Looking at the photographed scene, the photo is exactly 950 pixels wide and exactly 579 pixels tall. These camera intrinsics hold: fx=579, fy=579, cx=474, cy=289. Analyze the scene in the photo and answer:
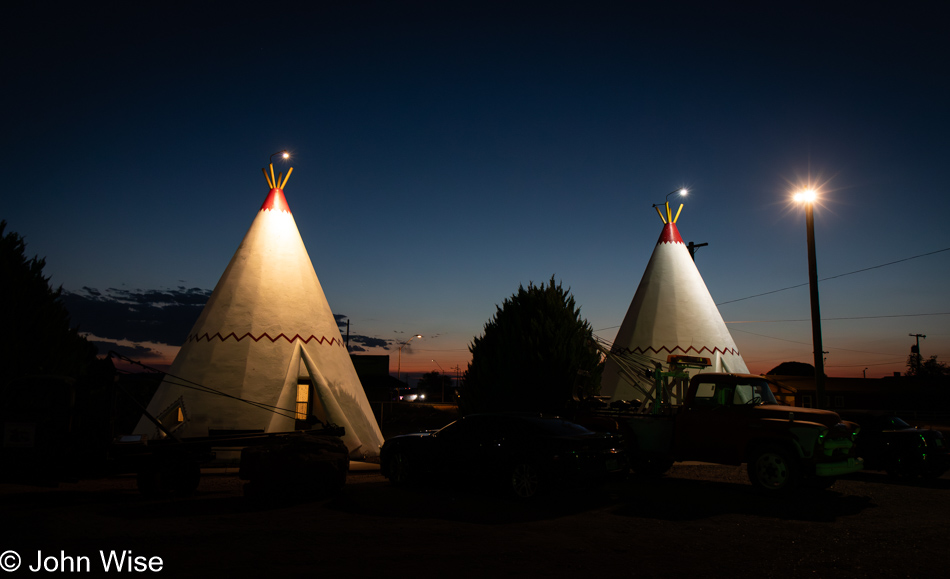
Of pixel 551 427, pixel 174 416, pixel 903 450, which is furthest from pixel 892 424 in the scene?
pixel 174 416

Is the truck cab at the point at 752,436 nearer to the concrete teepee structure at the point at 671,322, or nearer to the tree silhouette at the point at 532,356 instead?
the tree silhouette at the point at 532,356

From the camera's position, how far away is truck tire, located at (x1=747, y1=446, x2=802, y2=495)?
26.5ft

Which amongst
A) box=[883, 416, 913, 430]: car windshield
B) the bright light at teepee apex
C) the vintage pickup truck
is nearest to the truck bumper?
the vintage pickup truck

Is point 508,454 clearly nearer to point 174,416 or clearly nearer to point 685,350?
point 174,416

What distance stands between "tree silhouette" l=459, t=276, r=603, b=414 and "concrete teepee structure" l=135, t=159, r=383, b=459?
3246mm

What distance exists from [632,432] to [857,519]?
385 cm

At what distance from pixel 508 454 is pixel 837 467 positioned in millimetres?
4575

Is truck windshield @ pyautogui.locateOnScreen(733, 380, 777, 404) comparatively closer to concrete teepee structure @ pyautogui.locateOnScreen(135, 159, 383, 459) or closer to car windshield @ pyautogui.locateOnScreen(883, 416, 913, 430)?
car windshield @ pyautogui.locateOnScreen(883, 416, 913, 430)

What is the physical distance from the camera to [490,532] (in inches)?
231

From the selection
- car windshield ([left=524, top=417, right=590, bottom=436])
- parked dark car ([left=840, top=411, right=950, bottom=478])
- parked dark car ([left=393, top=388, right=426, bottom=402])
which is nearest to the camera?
car windshield ([left=524, top=417, right=590, bottom=436])

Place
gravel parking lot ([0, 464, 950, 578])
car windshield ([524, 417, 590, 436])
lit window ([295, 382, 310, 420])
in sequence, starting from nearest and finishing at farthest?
gravel parking lot ([0, 464, 950, 578]), car windshield ([524, 417, 590, 436]), lit window ([295, 382, 310, 420])

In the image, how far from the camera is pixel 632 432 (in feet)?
33.2

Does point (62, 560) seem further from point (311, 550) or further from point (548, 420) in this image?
point (548, 420)

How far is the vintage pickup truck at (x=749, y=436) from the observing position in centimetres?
805
